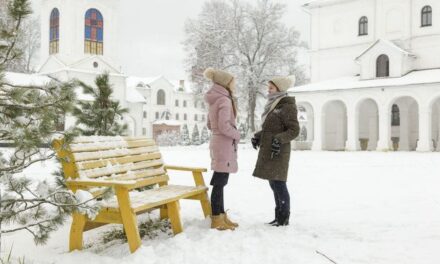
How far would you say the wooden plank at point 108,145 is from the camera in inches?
200

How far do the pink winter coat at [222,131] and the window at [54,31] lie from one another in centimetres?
3349

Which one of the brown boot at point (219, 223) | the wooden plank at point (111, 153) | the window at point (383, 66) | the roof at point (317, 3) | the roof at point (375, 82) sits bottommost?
the brown boot at point (219, 223)

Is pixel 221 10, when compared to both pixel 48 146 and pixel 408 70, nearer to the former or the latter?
pixel 408 70

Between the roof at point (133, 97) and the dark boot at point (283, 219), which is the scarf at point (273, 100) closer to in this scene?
the dark boot at point (283, 219)

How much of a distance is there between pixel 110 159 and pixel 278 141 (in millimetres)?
1965

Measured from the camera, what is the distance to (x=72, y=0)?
117 feet

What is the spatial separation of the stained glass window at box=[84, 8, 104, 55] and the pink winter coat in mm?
33102

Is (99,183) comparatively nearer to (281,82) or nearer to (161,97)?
(281,82)

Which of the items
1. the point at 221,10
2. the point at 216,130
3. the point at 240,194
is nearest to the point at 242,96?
the point at 221,10

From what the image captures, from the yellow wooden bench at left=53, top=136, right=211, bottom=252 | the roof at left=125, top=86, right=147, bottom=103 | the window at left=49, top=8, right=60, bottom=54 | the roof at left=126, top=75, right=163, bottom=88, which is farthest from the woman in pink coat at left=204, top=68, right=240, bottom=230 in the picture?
the roof at left=126, top=75, right=163, bottom=88

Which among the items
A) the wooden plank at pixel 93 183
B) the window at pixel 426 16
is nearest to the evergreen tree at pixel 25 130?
the wooden plank at pixel 93 183

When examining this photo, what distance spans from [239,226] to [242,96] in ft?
103

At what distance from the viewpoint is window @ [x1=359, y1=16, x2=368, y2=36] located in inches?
1257

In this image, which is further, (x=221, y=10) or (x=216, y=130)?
(x=221, y=10)
